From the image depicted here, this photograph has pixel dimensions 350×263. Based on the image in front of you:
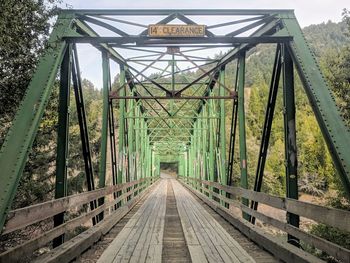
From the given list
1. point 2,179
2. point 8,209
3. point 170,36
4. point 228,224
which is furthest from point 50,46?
point 228,224

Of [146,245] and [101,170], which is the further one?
[101,170]

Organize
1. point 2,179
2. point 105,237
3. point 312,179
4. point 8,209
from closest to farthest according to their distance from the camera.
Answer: point 8,209 < point 2,179 < point 105,237 < point 312,179

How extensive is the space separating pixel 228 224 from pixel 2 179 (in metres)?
5.45

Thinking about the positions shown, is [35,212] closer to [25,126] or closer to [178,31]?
[25,126]

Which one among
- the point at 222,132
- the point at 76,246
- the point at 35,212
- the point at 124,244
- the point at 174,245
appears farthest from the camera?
the point at 222,132

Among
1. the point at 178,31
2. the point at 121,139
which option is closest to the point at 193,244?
the point at 178,31

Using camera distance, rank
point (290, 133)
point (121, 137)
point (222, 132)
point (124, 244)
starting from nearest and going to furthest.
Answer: point (124, 244) → point (290, 133) → point (121, 137) → point (222, 132)

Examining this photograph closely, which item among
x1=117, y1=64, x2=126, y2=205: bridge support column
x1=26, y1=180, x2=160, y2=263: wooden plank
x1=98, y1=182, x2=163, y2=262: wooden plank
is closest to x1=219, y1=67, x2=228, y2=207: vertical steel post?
x1=117, y1=64, x2=126, y2=205: bridge support column

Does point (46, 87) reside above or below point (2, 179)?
above

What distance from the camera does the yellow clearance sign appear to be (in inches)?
276

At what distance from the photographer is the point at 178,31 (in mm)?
7027

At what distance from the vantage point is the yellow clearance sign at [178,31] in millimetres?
7004

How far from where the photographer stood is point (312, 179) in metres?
51.6

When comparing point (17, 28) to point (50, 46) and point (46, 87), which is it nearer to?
point (50, 46)
